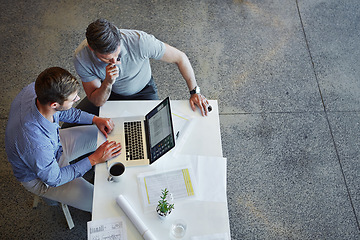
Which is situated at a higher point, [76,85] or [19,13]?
[76,85]

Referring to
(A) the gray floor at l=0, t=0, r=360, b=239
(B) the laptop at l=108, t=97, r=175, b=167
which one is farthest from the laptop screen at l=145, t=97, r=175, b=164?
(A) the gray floor at l=0, t=0, r=360, b=239

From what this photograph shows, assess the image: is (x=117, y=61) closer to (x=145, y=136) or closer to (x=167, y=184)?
(x=145, y=136)

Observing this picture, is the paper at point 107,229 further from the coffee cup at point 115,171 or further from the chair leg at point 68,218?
the chair leg at point 68,218

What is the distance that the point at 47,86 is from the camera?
1557 millimetres

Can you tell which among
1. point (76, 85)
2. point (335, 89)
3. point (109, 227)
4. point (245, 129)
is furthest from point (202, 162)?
point (335, 89)

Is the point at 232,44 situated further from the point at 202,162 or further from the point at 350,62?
the point at 202,162

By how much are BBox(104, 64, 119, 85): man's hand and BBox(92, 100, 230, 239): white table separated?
20 cm

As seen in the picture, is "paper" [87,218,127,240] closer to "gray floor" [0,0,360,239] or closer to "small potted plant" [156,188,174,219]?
"small potted plant" [156,188,174,219]

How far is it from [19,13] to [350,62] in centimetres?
313

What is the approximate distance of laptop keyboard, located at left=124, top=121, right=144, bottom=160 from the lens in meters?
1.79

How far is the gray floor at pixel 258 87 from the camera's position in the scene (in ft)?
7.86

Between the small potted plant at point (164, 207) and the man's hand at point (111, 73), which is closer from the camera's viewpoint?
the small potted plant at point (164, 207)

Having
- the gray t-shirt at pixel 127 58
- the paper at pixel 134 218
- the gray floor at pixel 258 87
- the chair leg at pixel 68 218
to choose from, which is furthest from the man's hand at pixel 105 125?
the gray floor at pixel 258 87

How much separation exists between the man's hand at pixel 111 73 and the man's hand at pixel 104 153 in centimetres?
36
